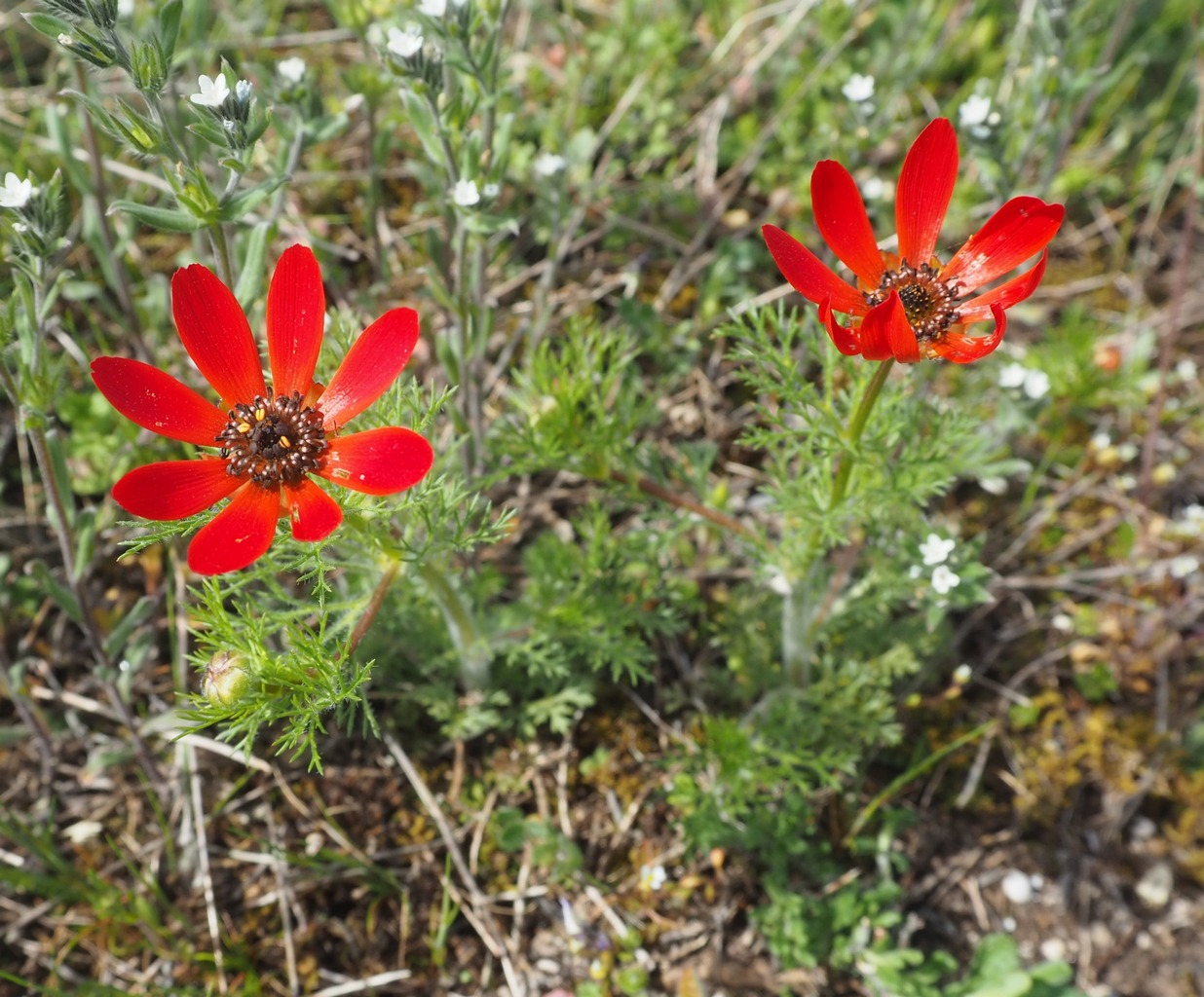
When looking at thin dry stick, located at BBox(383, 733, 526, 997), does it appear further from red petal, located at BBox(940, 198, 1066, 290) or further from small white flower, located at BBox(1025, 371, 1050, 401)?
small white flower, located at BBox(1025, 371, 1050, 401)

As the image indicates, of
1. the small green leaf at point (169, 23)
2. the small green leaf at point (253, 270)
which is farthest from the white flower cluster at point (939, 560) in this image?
the small green leaf at point (169, 23)

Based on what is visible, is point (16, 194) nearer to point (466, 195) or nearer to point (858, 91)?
point (466, 195)

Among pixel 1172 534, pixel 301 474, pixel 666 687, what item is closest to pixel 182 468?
pixel 301 474

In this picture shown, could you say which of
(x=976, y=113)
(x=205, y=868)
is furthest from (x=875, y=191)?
(x=205, y=868)

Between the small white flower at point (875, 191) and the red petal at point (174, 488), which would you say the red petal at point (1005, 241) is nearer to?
the small white flower at point (875, 191)

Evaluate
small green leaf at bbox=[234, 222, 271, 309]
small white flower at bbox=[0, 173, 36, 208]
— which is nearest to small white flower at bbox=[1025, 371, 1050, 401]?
small green leaf at bbox=[234, 222, 271, 309]

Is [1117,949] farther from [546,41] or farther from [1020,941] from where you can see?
[546,41]
